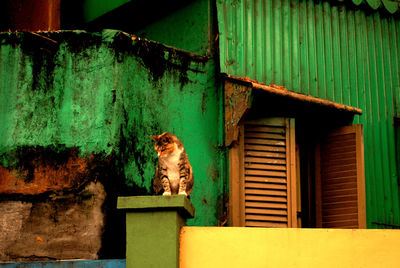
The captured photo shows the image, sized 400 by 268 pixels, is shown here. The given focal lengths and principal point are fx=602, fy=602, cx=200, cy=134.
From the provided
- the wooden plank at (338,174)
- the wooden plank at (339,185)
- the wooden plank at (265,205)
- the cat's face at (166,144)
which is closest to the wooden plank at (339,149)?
the wooden plank at (338,174)

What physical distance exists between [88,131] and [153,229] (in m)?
2.25

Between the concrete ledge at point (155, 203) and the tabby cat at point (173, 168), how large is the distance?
0.90 meters

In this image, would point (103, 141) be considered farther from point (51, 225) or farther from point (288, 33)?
point (288, 33)

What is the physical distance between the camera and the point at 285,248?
4262mm

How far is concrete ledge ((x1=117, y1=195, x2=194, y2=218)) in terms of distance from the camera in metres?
4.17

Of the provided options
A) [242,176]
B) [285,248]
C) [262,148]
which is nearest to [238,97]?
[262,148]

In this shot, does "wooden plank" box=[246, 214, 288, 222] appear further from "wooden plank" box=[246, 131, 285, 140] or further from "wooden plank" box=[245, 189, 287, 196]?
"wooden plank" box=[246, 131, 285, 140]

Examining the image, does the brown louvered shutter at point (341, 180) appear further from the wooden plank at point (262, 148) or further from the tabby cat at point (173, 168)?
the tabby cat at point (173, 168)

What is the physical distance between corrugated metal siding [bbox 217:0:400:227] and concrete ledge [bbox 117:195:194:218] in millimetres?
2848

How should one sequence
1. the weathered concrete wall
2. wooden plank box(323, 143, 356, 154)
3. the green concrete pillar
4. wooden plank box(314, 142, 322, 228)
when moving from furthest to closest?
wooden plank box(314, 142, 322, 228) → wooden plank box(323, 143, 356, 154) → the weathered concrete wall → the green concrete pillar

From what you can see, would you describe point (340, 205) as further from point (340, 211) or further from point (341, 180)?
point (341, 180)

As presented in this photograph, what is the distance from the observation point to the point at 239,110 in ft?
21.6

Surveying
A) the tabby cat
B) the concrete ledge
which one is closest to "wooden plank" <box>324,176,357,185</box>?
the tabby cat

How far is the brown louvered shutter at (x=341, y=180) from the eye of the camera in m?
6.75
